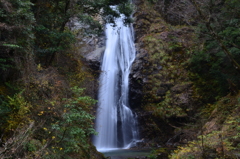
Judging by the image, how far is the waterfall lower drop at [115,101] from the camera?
15148 millimetres

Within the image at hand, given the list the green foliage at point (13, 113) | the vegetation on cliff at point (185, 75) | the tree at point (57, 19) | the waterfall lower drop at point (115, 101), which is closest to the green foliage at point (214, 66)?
the vegetation on cliff at point (185, 75)

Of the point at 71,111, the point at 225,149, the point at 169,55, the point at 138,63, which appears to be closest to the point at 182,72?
the point at 169,55

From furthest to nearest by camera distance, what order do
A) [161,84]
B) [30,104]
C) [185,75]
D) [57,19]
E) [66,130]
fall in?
[161,84] → [185,75] → [57,19] → [30,104] → [66,130]

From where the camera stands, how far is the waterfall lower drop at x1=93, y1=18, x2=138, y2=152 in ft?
49.7

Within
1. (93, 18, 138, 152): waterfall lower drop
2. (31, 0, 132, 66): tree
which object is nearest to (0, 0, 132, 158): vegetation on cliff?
(31, 0, 132, 66): tree

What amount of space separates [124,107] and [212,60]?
751 cm

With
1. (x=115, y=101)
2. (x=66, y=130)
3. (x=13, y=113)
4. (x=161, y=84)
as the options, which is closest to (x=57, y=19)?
(x=13, y=113)

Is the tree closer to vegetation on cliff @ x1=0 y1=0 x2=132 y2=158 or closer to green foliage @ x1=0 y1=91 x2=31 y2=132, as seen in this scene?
vegetation on cliff @ x1=0 y1=0 x2=132 y2=158

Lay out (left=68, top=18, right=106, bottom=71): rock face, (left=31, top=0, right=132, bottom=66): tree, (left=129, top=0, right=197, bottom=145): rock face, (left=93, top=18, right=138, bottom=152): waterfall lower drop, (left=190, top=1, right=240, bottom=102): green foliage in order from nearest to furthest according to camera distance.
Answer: (left=31, top=0, right=132, bottom=66): tree → (left=190, top=1, right=240, bottom=102): green foliage → (left=129, top=0, right=197, bottom=145): rock face → (left=93, top=18, right=138, bottom=152): waterfall lower drop → (left=68, top=18, right=106, bottom=71): rock face

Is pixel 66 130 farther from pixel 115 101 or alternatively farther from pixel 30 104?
pixel 115 101

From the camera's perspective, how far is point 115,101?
1666 centimetres

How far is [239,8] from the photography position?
8922 mm

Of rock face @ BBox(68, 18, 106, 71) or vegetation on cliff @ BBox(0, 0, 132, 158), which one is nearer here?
vegetation on cliff @ BBox(0, 0, 132, 158)

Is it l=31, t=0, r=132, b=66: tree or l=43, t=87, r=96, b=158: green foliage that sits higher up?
l=31, t=0, r=132, b=66: tree
